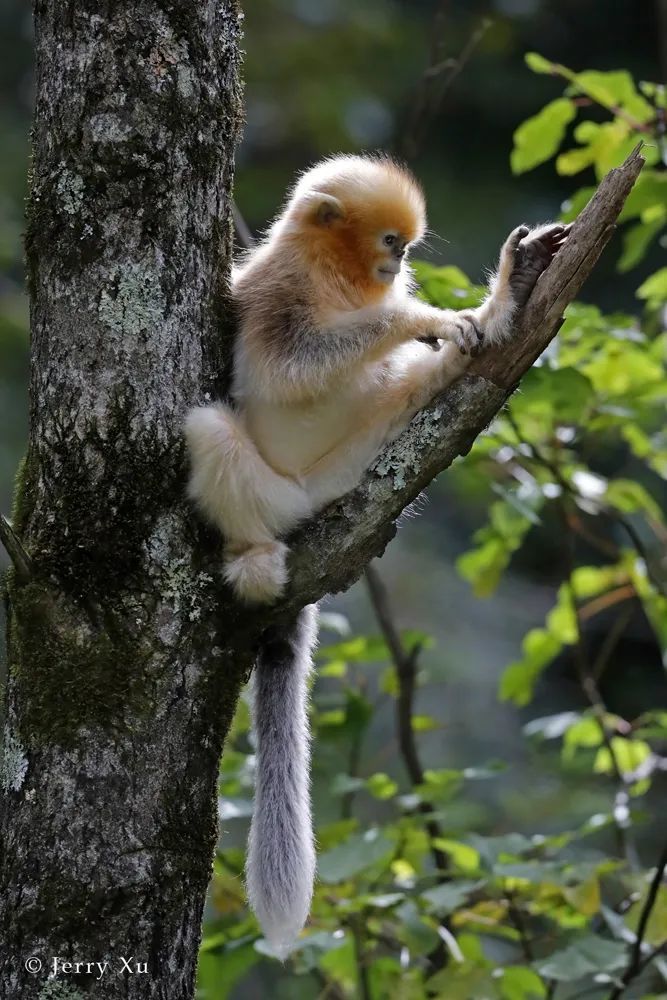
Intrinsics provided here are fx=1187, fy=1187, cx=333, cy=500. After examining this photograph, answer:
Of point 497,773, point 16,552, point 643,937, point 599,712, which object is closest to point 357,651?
point 497,773

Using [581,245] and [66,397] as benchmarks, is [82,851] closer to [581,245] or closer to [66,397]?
[66,397]

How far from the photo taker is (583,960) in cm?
252

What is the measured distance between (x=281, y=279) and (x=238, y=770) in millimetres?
1335

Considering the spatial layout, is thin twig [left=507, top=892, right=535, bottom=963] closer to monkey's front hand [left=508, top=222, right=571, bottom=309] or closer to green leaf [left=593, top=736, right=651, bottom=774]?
green leaf [left=593, top=736, right=651, bottom=774]

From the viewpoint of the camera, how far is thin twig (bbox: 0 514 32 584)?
1.90m

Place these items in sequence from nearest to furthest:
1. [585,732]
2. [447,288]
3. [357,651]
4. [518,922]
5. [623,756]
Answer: [447,288]
[518,922]
[357,651]
[585,732]
[623,756]

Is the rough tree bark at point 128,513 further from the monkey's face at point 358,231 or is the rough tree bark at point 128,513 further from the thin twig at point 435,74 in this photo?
the thin twig at point 435,74

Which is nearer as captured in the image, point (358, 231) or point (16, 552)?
point (16, 552)

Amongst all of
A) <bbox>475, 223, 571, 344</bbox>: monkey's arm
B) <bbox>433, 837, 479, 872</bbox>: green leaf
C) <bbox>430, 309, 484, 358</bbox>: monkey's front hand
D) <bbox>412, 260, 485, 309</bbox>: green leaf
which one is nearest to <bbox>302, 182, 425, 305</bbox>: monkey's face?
<bbox>412, 260, 485, 309</bbox>: green leaf

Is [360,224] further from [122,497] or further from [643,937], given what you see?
[643,937]

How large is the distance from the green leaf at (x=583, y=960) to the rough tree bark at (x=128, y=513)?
2.88 ft

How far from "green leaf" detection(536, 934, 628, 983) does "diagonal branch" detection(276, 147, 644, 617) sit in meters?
0.96

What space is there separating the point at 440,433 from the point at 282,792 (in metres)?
0.85

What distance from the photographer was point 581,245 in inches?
85.0
